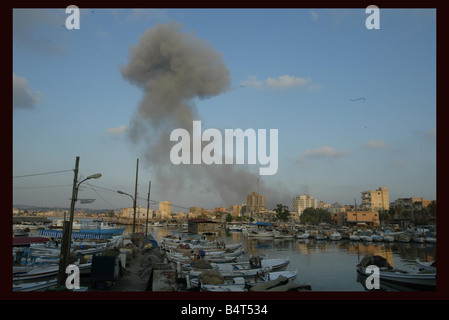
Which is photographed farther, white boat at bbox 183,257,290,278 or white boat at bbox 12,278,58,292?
white boat at bbox 183,257,290,278

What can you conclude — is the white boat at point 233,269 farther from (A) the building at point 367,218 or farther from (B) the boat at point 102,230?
(A) the building at point 367,218

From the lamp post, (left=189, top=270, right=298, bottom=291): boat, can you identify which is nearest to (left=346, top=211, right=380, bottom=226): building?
(left=189, top=270, right=298, bottom=291): boat

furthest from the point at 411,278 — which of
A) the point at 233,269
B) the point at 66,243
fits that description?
the point at 66,243

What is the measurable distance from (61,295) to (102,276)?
6800 mm

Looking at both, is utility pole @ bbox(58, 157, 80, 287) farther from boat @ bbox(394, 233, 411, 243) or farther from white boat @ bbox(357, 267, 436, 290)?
boat @ bbox(394, 233, 411, 243)

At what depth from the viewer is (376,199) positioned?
162125 mm

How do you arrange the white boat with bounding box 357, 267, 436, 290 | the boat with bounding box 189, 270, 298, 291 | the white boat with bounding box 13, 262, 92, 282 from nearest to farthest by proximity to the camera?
the boat with bounding box 189, 270, 298, 291
the white boat with bounding box 13, 262, 92, 282
the white boat with bounding box 357, 267, 436, 290

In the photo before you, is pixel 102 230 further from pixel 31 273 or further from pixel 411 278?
pixel 411 278

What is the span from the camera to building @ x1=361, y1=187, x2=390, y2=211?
518ft

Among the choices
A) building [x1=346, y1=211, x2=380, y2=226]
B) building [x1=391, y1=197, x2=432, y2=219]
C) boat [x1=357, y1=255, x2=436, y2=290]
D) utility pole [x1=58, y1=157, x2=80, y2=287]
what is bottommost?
building [x1=346, y1=211, x2=380, y2=226]

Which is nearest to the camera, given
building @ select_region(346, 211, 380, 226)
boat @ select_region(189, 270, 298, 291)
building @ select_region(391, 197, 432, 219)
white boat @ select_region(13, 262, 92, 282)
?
boat @ select_region(189, 270, 298, 291)
